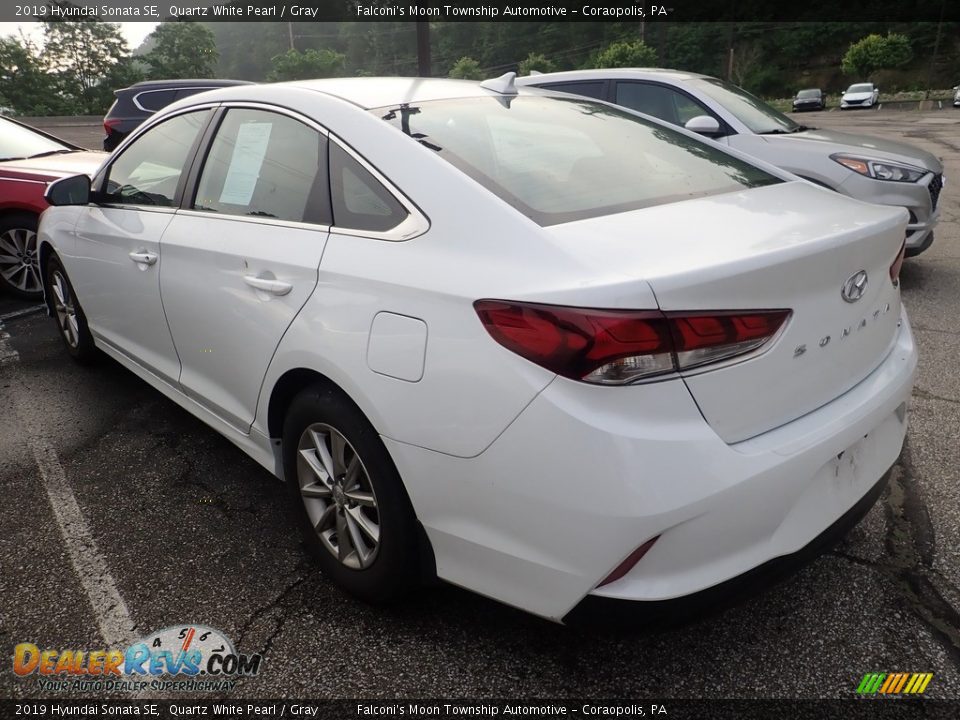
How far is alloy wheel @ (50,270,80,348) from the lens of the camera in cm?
423

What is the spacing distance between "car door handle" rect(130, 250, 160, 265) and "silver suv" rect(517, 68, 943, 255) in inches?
136

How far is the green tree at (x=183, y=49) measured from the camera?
4600 centimetres

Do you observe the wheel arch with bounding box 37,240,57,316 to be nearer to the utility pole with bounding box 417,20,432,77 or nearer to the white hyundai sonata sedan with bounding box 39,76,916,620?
the white hyundai sonata sedan with bounding box 39,76,916,620

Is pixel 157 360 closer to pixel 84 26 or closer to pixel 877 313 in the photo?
pixel 877 313

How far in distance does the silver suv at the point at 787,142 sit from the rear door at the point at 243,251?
3383 mm

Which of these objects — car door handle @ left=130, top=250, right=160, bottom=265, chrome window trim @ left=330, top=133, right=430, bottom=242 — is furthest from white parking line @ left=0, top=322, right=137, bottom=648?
chrome window trim @ left=330, top=133, right=430, bottom=242

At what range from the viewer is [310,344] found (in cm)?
206

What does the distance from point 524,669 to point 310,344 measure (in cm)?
109

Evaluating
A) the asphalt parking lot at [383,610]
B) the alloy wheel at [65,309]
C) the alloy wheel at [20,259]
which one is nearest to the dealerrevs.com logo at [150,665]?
the asphalt parking lot at [383,610]

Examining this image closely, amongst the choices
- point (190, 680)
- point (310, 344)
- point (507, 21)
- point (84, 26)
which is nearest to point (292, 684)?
point (190, 680)

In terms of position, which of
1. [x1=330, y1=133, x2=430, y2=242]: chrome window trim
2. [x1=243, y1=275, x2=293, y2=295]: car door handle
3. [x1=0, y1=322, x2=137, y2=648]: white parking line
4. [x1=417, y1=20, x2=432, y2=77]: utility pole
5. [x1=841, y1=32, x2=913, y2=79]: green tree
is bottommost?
[x1=0, y1=322, x2=137, y2=648]: white parking line

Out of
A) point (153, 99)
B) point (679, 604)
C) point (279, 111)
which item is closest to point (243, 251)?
point (279, 111)

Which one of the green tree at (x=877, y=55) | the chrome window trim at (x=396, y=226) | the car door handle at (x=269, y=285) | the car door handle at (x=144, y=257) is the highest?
the green tree at (x=877, y=55)

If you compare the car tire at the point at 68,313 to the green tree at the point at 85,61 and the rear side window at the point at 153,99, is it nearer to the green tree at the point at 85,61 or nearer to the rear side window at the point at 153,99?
the rear side window at the point at 153,99
